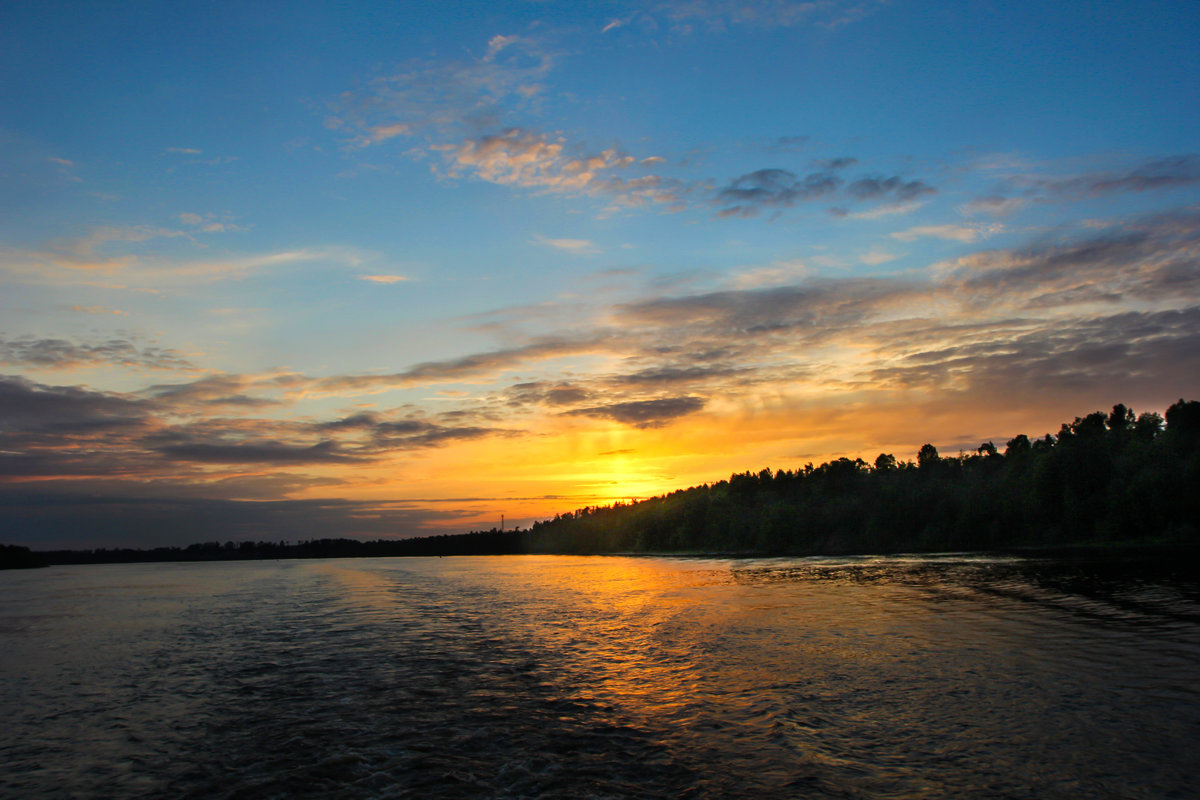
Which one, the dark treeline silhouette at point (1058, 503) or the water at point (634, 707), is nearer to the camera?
the water at point (634, 707)

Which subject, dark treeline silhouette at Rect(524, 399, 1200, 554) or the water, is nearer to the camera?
the water

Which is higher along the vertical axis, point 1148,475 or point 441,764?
point 1148,475

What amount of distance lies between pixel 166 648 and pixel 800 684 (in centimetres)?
3324

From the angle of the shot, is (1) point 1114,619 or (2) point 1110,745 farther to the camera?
(1) point 1114,619

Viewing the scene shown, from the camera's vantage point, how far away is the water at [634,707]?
555 inches

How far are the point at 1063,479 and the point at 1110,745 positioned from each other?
137964 mm

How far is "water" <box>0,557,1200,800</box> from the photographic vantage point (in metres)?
14.1

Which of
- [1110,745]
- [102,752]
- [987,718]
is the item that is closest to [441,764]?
[102,752]

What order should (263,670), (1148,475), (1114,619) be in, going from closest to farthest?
(263,670) → (1114,619) → (1148,475)

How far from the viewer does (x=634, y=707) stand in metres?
20.3

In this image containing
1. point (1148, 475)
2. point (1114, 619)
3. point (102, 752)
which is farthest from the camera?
point (1148, 475)

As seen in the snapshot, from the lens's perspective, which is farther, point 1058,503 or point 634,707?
point 1058,503

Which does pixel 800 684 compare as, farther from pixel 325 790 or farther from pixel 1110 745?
pixel 325 790

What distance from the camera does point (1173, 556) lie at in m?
89.9
